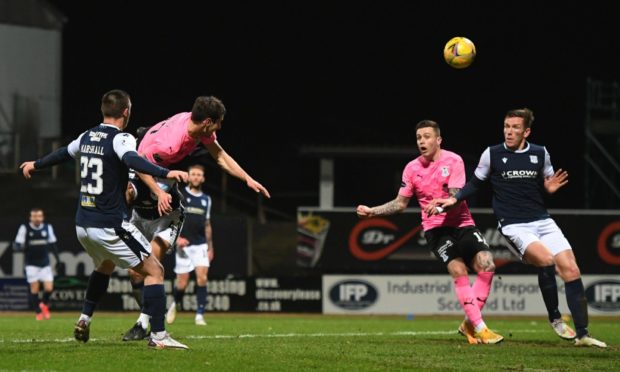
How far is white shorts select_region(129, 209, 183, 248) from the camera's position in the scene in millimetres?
11602

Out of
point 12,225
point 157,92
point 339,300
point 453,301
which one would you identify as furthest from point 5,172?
point 453,301

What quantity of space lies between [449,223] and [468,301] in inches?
38.1

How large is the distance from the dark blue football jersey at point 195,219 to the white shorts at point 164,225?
699 centimetres

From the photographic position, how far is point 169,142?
36.2 feet

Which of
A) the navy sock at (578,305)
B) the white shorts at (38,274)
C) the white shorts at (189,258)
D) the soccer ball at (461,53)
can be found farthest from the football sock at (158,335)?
the white shorts at (38,274)

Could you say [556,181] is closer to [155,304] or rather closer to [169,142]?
[169,142]

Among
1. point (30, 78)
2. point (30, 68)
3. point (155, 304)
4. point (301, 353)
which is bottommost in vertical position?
point (301, 353)

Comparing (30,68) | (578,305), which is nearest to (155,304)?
(578,305)

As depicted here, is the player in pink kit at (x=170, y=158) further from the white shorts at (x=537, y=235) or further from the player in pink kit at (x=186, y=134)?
the white shorts at (x=537, y=235)

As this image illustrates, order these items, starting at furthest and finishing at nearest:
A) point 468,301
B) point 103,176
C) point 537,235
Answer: point 537,235, point 468,301, point 103,176

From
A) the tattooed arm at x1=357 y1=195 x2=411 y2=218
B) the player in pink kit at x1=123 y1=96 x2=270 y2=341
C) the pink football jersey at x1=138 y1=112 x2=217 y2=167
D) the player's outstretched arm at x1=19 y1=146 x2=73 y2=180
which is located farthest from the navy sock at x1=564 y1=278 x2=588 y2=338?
the player's outstretched arm at x1=19 y1=146 x2=73 y2=180

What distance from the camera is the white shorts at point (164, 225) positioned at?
457 inches

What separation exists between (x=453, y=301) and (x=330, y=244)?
304 centimetres

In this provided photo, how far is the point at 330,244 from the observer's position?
2484cm
